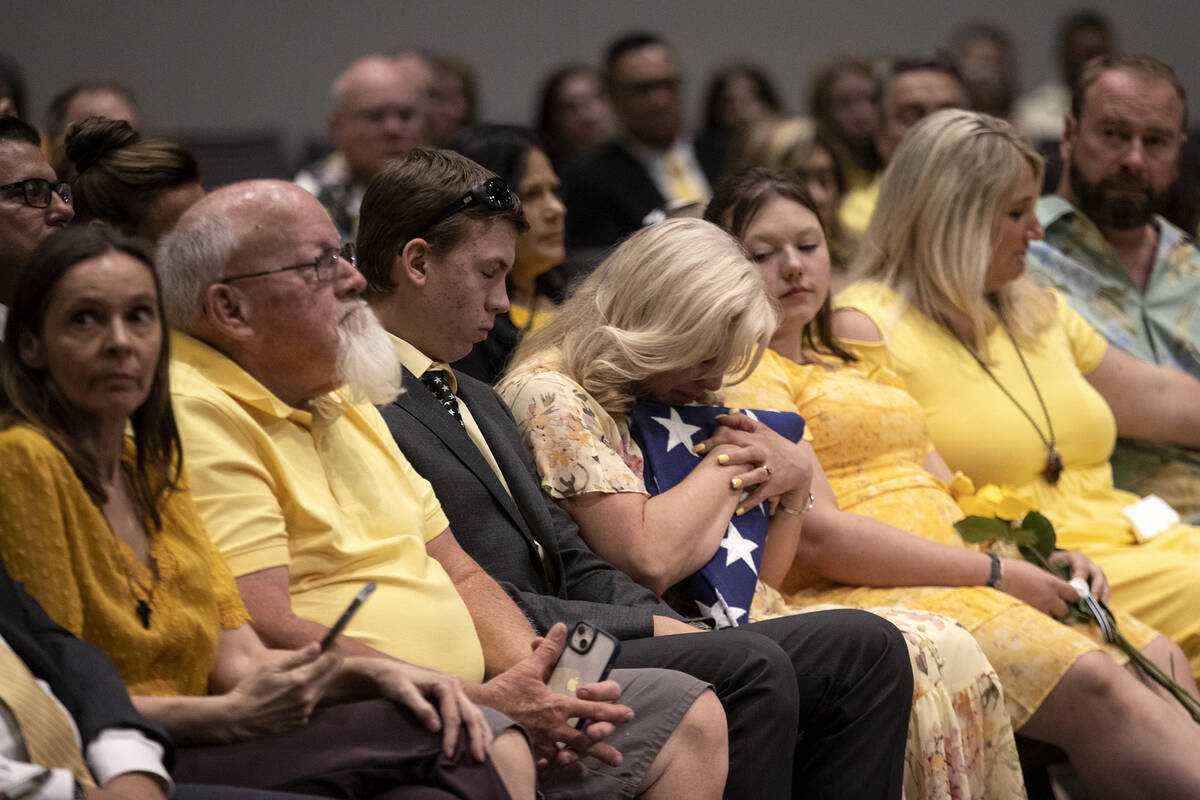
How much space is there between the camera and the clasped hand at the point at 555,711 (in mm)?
2025

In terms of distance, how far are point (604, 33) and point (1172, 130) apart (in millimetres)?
3655

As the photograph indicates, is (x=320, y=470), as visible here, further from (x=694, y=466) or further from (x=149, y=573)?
(x=694, y=466)

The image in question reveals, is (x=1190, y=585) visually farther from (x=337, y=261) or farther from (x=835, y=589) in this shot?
(x=337, y=261)

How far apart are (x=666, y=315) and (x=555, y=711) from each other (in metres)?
0.87

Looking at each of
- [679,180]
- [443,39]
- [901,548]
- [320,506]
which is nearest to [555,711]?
[320,506]

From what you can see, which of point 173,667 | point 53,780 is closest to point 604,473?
point 173,667

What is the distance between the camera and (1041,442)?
11.2 feet

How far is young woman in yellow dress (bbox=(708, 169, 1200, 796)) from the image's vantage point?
2795 millimetres

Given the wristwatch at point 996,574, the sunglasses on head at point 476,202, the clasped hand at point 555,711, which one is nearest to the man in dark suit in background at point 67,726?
the clasped hand at point 555,711

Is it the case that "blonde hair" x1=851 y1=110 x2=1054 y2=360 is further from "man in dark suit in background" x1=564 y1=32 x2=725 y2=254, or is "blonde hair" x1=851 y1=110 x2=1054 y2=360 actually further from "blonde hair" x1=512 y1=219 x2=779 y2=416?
"man in dark suit in background" x1=564 y1=32 x2=725 y2=254

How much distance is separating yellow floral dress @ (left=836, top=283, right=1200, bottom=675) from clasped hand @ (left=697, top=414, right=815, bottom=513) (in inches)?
25.1

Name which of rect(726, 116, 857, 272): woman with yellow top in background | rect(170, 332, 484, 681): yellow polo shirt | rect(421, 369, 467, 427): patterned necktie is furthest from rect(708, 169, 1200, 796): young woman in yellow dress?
rect(726, 116, 857, 272): woman with yellow top in background

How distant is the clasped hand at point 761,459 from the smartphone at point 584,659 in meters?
0.62

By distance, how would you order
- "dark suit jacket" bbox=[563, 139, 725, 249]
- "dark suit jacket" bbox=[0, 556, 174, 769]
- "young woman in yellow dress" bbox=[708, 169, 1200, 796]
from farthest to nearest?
"dark suit jacket" bbox=[563, 139, 725, 249] → "young woman in yellow dress" bbox=[708, 169, 1200, 796] → "dark suit jacket" bbox=[0, 556, 174, 769]
